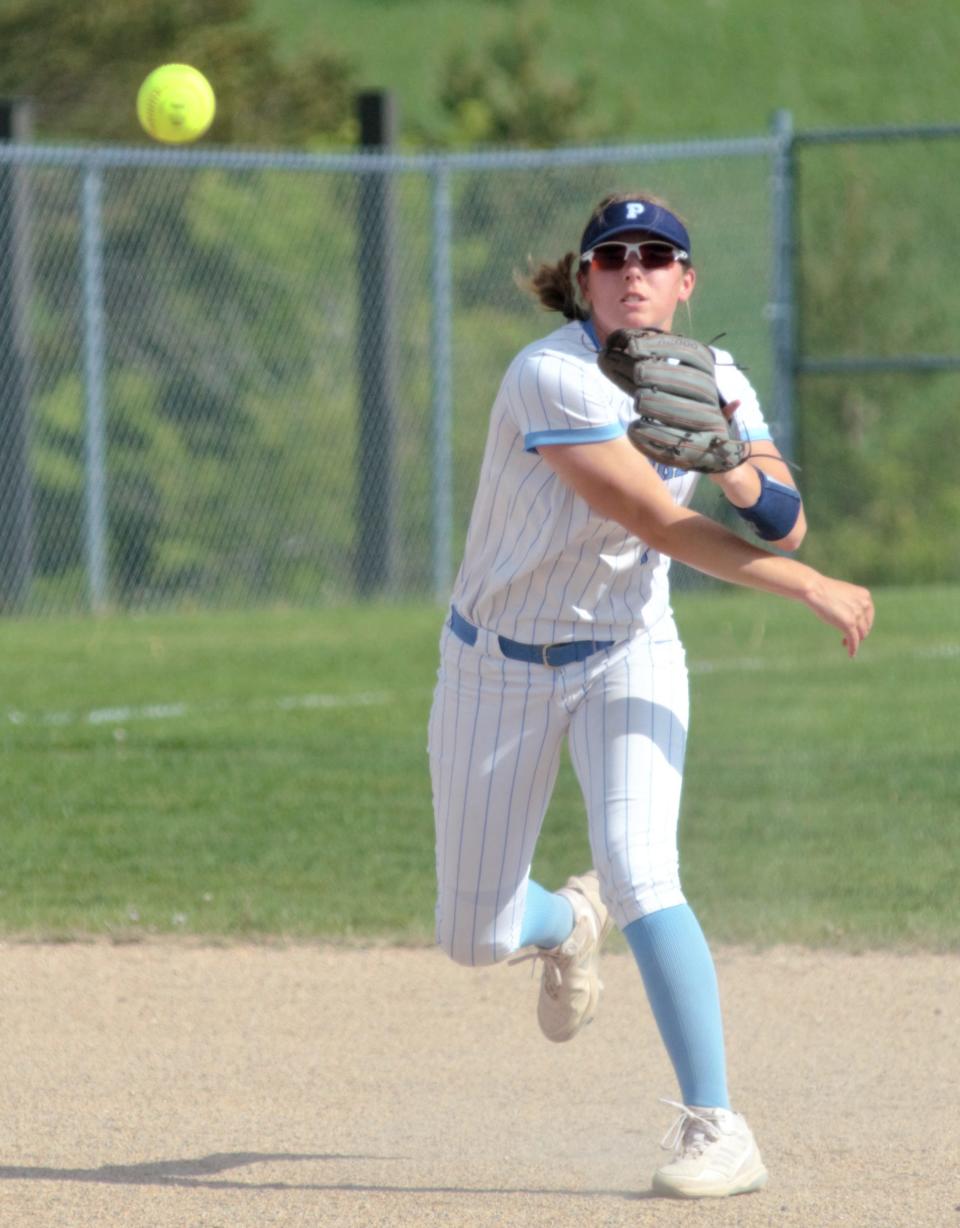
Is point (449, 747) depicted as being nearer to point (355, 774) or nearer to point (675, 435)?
point (675, 435)

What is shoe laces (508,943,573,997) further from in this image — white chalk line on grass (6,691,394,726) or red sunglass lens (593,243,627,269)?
white chalk line on grass (6,691,394,726)

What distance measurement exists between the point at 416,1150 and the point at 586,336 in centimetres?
160

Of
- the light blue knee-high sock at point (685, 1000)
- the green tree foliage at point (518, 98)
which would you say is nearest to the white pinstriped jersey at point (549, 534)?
the light blue knee-high sock at point (685, 1000)

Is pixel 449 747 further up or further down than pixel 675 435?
further down

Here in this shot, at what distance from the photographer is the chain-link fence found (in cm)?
1220

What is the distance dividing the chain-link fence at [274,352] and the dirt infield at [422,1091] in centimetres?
713

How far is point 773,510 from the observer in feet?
11.6

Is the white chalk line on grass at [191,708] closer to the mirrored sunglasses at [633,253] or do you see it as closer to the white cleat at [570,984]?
the white cleat at [570,984]

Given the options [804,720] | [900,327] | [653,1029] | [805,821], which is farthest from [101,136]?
[653,1029]

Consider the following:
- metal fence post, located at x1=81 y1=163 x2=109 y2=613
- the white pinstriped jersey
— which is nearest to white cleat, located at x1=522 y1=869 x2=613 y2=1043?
the white pinstriped jersey

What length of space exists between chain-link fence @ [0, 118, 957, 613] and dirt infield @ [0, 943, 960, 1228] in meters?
7.13

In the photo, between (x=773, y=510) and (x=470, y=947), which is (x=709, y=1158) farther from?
(x=773, y=510)

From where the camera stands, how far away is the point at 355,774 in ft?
25.3

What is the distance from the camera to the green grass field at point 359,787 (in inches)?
236
